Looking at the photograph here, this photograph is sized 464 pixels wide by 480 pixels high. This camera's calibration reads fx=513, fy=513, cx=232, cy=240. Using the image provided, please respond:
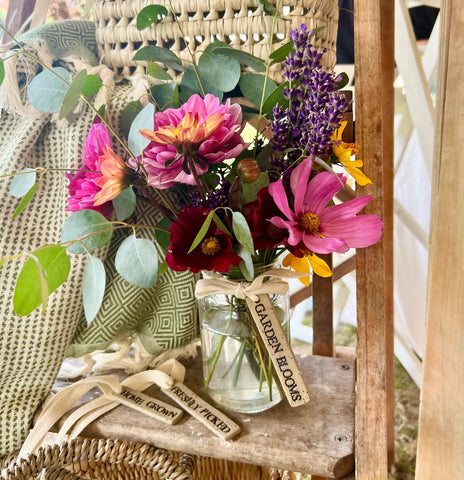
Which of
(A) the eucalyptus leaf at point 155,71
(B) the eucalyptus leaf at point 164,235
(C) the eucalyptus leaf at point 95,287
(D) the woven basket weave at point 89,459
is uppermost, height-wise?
(A) the eucalyptus leaf at point 155,71

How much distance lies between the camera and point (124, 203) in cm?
58

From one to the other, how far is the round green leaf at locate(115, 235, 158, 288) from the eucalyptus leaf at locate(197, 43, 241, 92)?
0.64 feet

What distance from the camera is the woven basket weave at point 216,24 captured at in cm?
61

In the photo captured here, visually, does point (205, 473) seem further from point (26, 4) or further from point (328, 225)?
point (26, 4)

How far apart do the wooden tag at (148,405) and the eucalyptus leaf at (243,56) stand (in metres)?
0.44

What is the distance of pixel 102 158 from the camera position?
1.71 ft

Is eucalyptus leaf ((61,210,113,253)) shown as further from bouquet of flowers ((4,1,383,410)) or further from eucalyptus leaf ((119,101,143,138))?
eucalyptus leaf ((119,101,143,138))

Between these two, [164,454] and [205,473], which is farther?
[205,473]

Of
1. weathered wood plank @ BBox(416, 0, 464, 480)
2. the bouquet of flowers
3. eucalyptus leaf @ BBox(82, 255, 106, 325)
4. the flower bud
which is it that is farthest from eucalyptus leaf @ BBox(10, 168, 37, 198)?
weathered wood plank @ BBox(416, 0, 464, 480)

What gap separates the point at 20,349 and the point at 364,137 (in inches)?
20.6

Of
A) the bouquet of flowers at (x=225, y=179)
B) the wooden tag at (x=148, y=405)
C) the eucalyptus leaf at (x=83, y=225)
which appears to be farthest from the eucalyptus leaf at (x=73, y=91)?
the wooden tag at (x=148, y=405)

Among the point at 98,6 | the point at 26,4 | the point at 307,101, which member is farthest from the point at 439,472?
the point at 26,4

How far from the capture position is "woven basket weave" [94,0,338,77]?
1.99ft

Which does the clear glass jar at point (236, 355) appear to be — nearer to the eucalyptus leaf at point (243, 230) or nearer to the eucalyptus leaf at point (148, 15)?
the eucalyptus leaf at point (243, 230)
